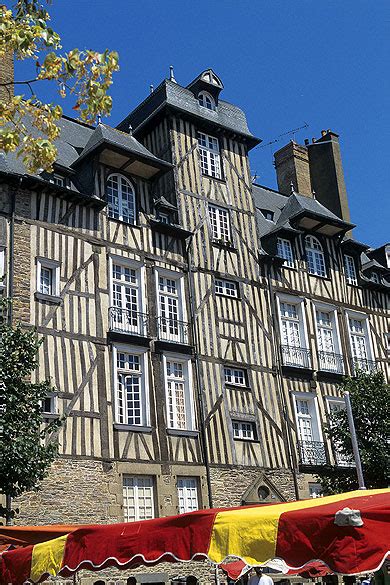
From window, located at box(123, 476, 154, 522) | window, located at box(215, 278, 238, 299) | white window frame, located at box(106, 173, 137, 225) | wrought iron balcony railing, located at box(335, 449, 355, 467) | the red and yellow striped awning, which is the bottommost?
the red and yellow striped awning

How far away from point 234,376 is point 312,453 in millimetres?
3085

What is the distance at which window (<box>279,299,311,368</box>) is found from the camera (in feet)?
67.6

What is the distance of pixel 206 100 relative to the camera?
21766 millimetres

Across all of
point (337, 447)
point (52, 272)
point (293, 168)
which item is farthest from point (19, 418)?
point (293, 168)

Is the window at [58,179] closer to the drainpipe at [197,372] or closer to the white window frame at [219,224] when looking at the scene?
the drainpipe at [197,372]

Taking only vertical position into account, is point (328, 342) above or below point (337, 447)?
above

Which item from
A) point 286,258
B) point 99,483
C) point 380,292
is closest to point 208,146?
point 286,258

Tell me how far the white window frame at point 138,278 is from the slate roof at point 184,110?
5.02 meters

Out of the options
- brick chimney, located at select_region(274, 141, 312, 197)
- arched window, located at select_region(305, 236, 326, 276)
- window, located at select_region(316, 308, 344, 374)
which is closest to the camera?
window, located at select_region(316, 308, 344, 374)

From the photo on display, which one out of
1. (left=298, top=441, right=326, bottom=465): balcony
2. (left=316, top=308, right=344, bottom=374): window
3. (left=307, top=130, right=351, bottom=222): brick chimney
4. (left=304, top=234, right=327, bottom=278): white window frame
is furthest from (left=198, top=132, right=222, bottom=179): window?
(left=298, top=441, right=326, bottom=465): balcony

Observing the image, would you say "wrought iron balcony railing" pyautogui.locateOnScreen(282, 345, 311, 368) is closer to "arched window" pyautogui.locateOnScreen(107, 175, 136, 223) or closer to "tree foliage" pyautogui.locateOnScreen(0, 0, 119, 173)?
"arched window" pyautogui.locateOnScreen(107, 175, 136, 223)

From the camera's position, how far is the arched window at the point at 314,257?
22.8 meters

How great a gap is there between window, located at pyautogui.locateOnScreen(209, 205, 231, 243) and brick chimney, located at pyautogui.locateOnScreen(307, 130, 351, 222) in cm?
589

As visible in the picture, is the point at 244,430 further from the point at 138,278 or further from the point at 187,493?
the point at 138,278
